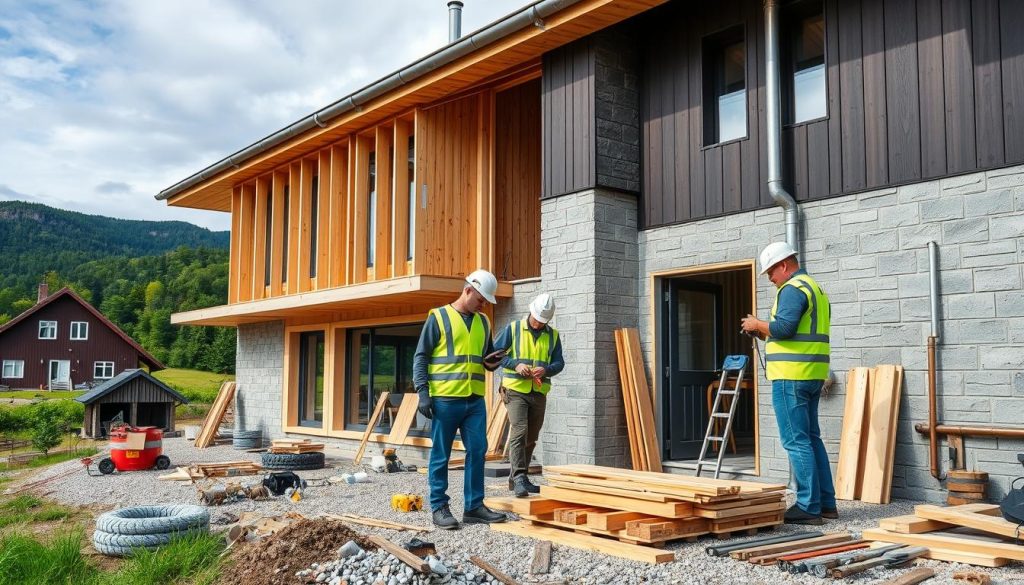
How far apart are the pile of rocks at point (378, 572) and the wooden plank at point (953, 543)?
2625mm

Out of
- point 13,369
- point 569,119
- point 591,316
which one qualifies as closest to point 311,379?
point 591,316

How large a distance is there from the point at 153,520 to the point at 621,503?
3321 millimetres

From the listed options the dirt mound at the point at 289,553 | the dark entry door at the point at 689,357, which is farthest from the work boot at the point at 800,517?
the dark entry door at the point at 689,357

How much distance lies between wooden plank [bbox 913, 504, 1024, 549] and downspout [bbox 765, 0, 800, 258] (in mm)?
3250

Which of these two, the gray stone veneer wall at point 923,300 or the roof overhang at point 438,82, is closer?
the gray stone veneer wall at point 923,300

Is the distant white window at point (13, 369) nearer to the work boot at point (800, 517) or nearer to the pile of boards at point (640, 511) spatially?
Answer: the pile of boards at point (640, 511)

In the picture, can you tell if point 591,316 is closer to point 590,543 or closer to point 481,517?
point 481,517

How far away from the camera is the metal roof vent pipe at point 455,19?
13547mm

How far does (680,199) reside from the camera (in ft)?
31.6

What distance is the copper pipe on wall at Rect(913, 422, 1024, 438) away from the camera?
6.89 m

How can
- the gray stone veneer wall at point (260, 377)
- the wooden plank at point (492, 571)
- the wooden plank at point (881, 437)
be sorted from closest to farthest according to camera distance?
the wooden plank at point (492, 571)
the wooden plank at point (881, 437)
the gray stone veneer wall at point (260, 377)

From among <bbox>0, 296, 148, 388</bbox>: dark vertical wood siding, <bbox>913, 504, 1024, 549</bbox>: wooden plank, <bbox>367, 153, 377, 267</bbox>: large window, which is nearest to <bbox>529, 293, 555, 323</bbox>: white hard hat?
<bbox>913, 504, 1024, 549</bbox>: wooden plank

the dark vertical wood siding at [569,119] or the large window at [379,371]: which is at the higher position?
the dark vertical wood siding at [569,119]

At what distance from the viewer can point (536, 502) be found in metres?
6.45
